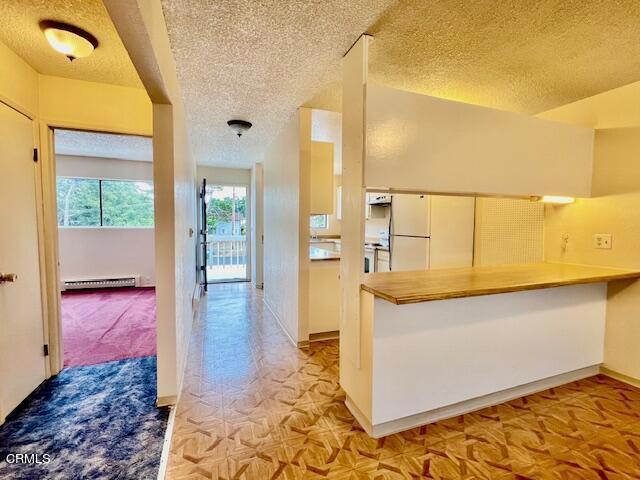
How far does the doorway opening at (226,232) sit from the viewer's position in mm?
6328

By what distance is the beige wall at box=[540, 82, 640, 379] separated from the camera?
93.6 inches

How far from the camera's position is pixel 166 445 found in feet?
5.53

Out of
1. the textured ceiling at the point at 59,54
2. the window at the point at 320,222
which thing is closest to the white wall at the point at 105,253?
the window at the point at 320,222

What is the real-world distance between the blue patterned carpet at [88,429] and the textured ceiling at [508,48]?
2.75 metres

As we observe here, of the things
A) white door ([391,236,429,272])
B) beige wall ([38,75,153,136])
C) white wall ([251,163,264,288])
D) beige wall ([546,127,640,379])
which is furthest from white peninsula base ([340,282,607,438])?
white wall ([251,163,264,288])

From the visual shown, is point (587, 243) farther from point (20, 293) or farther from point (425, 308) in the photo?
point (20, 293)

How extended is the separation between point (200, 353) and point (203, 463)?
144 centimetres

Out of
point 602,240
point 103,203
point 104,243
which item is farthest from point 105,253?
point 602,240

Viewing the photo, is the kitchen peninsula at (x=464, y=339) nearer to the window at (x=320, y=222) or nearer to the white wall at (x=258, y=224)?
the white wall at (x=258, y=224)

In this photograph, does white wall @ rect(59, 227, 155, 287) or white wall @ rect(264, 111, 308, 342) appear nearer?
white wall @ rect(264, 111, 308, 342)

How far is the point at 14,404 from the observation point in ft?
6.41

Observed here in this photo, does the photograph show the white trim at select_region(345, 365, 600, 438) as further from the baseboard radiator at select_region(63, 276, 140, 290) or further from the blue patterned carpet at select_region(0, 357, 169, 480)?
the baseboard radiator at select_region(63, 276, 140, 290)

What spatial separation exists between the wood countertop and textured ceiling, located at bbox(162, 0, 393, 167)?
1530 mm

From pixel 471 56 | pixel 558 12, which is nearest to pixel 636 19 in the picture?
pixel 558 12
